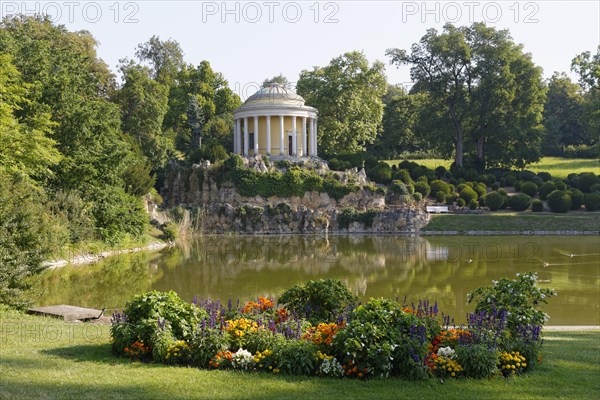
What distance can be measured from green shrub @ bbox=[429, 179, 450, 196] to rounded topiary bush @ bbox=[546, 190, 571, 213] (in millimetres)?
6894

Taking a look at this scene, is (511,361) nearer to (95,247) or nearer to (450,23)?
(95,247)

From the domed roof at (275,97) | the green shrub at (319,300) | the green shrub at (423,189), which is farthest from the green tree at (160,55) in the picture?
the green shrub at (319,300)

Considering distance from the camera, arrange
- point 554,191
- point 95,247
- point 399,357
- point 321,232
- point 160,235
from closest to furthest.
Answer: point 399,357, point 95,247, point 160,235, point 321,232, point 554,191

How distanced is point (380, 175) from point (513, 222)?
10.8 meters

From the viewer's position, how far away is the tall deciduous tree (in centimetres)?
5188

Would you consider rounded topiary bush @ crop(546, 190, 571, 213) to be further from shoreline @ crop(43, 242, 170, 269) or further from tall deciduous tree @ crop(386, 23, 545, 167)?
shoreline @ crop(43, 242, 170, 269)

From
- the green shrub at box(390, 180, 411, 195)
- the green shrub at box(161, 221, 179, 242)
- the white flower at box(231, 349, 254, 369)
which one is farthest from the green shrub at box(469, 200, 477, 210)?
the white flower at box(231, 349, 254, 369)

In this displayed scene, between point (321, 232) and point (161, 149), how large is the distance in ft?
41.7

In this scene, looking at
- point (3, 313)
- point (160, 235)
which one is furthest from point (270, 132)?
point (3, 313)

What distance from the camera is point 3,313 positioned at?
10.7m

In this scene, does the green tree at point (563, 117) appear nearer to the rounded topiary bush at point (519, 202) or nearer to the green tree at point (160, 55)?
the rounded topiary bush at point (519, 202)

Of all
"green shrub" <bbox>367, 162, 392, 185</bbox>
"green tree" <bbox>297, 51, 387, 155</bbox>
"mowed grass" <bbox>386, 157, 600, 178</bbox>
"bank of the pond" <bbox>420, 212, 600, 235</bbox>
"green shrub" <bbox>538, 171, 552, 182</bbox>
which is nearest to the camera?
"bank of the pond" <bbox>420, 212, 600, 235</bbox>

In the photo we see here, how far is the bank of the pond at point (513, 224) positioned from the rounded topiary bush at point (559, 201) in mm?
1634

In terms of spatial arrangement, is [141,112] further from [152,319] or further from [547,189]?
[152,319]
